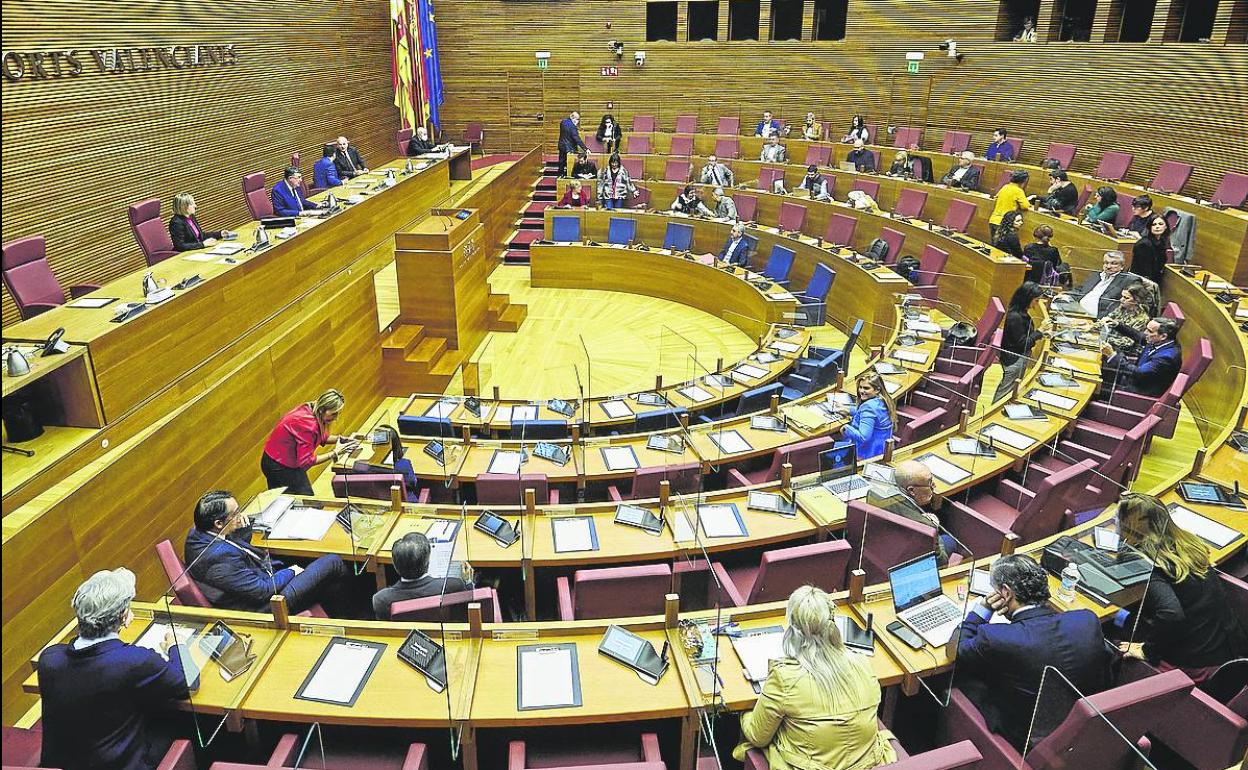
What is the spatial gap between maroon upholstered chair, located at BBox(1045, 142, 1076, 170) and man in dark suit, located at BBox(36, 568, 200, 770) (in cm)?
1192

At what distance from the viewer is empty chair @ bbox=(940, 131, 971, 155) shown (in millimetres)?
12391

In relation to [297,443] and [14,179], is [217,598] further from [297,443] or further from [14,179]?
[14,179]

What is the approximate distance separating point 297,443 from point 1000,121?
38.9 ft

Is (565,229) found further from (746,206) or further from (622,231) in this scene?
(746,206)

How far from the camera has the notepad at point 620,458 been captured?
5.25 metres

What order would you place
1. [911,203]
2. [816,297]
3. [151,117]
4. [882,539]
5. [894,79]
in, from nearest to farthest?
[882,539] → [151,117] → [816,297] → [911,203] → [894,79]

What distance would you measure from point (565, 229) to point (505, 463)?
287 inches

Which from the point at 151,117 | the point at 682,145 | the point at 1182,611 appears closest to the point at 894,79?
the point at 682,145

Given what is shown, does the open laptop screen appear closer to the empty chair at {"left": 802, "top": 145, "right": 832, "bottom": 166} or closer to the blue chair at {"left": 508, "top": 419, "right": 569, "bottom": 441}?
the blue chair at {"left": 508, "top": 419, "right": 569, "bottom": 441}

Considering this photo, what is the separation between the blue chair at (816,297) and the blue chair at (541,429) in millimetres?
4170

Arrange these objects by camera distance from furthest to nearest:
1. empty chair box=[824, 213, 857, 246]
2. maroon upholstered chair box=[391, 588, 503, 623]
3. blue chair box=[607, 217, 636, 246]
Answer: blue chair box=[607, 217, 636, 246] → empty chair box=[824, 213, 857, 246] → maroon upholstered chair box=[391, 588, 503, 623]

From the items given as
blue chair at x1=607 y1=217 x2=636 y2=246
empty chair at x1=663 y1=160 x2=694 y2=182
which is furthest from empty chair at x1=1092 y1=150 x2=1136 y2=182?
blue chair at x1=607 y1=217 x2=636 y2=246

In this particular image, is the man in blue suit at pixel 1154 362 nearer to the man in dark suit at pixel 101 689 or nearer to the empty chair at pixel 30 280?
the man in dark suit at pixel 101 689

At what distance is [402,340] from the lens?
328 inches
